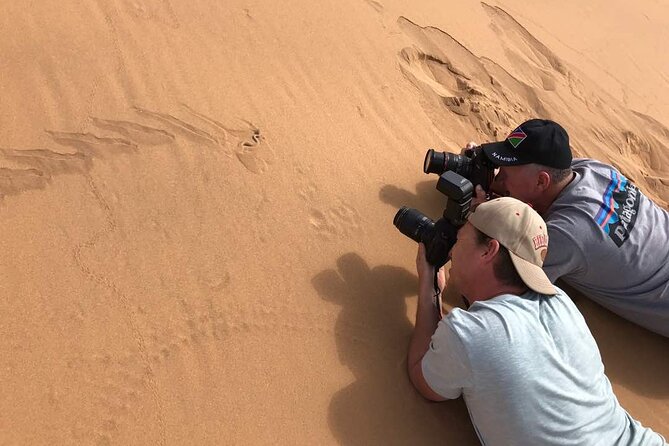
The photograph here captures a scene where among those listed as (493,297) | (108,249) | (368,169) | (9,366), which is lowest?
(9,366)

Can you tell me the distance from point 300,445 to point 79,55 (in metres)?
2.43

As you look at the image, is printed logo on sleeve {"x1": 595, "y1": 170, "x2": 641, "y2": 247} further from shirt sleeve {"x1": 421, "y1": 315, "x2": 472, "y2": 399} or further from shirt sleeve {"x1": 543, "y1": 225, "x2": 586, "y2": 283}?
shirt sleeve {"x1": 421, "y1": 315, "x2": 472, "y2": 399}

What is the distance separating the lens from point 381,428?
7.59 feet

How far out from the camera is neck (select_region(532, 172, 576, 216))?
286 centimetres

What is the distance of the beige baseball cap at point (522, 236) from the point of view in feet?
7.03

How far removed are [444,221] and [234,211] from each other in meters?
1.00

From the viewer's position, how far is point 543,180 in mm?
2830

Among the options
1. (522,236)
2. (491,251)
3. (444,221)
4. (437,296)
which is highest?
(522,236)

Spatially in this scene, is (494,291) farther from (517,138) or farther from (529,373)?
(517,138)

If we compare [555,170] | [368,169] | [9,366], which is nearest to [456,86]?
[368,169]

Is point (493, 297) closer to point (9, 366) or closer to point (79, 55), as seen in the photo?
point (9, 366)

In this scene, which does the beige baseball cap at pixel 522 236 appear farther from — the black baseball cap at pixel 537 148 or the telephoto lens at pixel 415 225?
the black baseball cap at pixel 537 148

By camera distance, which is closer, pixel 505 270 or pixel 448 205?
pixel 505 270

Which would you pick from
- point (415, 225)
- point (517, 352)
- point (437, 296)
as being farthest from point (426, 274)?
point (517, 352)
